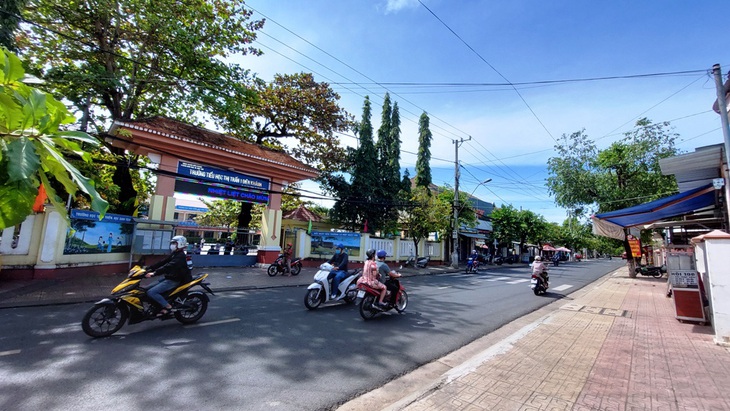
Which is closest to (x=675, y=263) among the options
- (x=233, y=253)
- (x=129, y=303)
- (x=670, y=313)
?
(x=670, y=313)

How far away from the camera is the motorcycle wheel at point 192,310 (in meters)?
5.43

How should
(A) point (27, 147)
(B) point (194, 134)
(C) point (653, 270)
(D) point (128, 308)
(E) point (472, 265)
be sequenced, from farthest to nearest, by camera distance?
(E) point (472, 265) < (C) point (653, 270) < (B) point (194, 134) < (D) point (128, 308) < (A) point (27, 147)

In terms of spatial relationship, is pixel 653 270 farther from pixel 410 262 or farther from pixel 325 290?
pixel 325 290

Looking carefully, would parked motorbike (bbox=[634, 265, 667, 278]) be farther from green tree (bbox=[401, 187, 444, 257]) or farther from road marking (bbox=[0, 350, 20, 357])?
road marking (bbox=[0, 350, 20, 357])

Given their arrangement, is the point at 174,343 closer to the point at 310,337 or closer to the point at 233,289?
the point at 310,337

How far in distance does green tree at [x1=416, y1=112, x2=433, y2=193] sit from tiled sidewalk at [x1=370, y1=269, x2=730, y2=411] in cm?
2362

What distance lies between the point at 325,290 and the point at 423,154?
24.2 meters

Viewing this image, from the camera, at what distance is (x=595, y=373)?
4000 mm

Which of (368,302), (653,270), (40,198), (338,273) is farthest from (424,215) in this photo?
(40,198)

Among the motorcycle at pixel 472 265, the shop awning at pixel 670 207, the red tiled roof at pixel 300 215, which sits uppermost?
the red tiled roof at pixel 300 215

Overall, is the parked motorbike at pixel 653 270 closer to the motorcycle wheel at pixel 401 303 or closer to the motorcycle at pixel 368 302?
the motorcycle wheel at pixel 401 303

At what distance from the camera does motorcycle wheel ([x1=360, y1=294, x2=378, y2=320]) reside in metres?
6.36

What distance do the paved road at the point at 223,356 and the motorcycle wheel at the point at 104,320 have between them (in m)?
0.15

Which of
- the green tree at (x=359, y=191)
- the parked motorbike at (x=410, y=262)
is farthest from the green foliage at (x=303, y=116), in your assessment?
the parked motorbike at (x=410, y=262)
